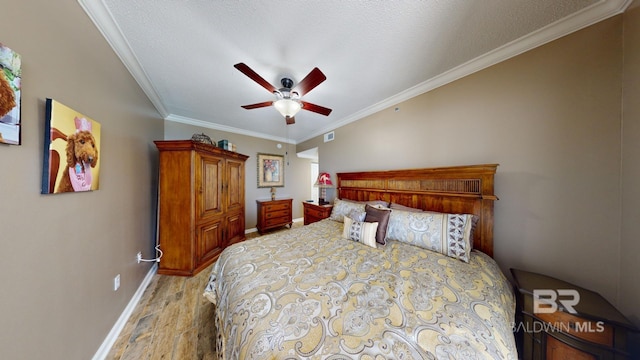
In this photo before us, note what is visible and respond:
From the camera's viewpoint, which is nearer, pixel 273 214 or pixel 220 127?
pixel 220 127

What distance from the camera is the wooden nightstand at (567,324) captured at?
2.98ft

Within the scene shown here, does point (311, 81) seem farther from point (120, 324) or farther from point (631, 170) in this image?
point (120, 324)

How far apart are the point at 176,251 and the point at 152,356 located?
4.52ft

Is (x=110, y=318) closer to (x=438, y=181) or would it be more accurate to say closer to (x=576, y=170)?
(x=438, y=181)

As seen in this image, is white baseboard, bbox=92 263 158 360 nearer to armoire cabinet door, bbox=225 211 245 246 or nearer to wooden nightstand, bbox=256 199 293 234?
armoire cabinet door, bbox=225 211 245 246

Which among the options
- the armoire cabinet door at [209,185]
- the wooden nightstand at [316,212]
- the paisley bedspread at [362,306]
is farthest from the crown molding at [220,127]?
the paisley bedspread at [362,306]

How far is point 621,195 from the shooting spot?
1202 millimetres

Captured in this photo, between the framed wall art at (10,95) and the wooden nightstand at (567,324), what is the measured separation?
2.90 metres

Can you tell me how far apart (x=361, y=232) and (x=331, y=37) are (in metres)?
1.86

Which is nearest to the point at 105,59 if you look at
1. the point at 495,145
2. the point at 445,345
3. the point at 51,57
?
the point at 51,57

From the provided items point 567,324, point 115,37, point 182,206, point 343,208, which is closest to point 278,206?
point 182,206

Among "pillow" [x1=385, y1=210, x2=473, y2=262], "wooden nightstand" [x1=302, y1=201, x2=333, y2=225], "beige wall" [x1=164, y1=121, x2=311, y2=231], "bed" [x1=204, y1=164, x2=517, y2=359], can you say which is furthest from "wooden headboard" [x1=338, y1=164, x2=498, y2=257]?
"beige wall" [x1=164, y1=121, x2=311, y2=231]

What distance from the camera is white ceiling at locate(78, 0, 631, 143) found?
4.15 feet

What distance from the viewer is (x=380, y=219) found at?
1.87 meters
